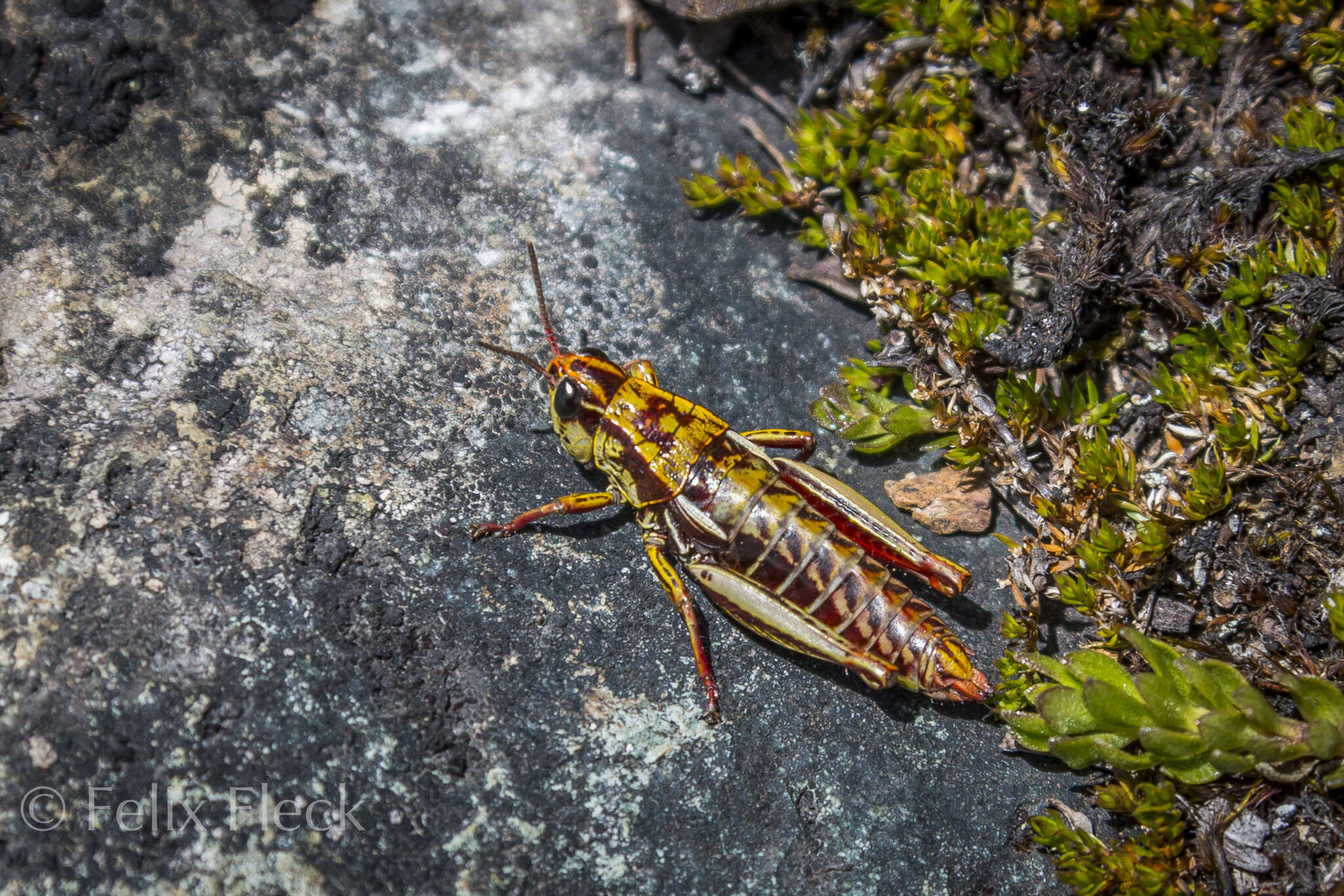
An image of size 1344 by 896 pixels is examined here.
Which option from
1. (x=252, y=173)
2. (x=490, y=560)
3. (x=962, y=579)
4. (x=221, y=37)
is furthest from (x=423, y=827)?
(x=221, y=37)

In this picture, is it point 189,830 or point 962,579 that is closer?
point 189,830

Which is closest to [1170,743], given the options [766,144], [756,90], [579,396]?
[579,396]

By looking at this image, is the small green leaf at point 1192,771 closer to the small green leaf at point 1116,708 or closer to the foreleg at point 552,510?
the small green leaf at point 1116,708

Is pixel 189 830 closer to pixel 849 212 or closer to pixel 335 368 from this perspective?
pixel 335 368

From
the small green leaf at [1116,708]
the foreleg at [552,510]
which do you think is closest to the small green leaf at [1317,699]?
the small green leaf at [1116,708]

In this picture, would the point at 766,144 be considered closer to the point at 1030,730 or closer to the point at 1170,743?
the point at 1030,730
